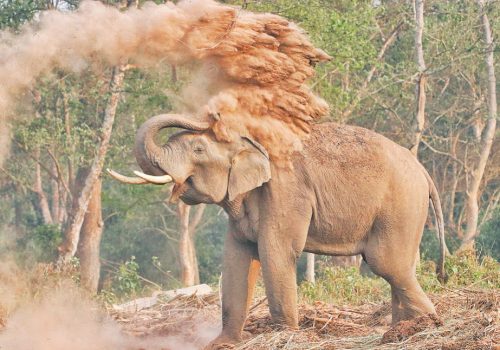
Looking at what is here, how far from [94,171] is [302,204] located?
11.1 meters

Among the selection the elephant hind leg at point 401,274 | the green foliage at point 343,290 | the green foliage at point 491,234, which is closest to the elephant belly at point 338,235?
the elephant hind leg at point 401,274

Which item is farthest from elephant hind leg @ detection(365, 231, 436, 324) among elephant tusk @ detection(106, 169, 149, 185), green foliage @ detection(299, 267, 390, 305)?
green foliage @ detection(299, 267, 390, 305)

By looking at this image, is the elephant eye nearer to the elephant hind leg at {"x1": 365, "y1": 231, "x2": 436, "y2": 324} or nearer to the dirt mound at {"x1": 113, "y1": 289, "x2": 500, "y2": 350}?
the dirt mound at {"x1": 113, "y1": 289, "x2": 500, "y2": 350}

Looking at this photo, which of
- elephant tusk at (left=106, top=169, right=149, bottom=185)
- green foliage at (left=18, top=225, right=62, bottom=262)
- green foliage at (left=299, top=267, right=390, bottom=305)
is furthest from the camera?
green foliage at (left=18, top=225, right=62, bottom=262)

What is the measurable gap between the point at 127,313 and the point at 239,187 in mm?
3322

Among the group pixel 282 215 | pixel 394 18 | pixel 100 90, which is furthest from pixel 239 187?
pixel 394 18

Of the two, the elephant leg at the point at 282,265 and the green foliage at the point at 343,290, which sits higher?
the elephant leg at the point at 282,265

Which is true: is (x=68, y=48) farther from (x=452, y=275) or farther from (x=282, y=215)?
(x=452, y=275)

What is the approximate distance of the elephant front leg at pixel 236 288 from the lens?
30.7 feet

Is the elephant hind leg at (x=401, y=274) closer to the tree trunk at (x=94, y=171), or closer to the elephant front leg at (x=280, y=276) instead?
the elephant front leg at (x=280, y=276)

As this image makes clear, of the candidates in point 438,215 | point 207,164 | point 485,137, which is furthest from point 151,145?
point 485,137

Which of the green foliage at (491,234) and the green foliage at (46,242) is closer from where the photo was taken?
the green foliage at (46,242)

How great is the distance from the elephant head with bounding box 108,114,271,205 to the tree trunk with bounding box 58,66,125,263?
9.73 meters

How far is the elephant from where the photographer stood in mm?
8898
